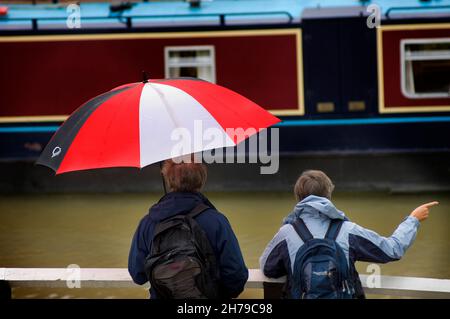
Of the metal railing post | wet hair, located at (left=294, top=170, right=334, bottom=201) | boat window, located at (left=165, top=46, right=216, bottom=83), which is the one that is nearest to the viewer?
wet hair, located at (left=294, top=170, right=334, bottom=201)

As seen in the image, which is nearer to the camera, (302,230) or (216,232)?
(216,232)

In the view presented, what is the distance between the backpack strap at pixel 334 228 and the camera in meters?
3.01

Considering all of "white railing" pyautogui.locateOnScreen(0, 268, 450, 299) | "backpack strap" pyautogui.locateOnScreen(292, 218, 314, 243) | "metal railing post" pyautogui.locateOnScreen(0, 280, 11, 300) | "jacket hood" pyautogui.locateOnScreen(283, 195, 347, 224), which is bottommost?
"metal railing post" pyautogui.locateOnScreen(0, 280, 11, 300)

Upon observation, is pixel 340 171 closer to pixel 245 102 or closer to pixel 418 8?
pixel 418 8

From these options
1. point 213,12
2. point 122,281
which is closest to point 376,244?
point 122,281

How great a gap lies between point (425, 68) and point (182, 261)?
7479mm

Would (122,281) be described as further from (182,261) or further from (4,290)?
(182,261)

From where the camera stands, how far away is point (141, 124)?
3066 mm

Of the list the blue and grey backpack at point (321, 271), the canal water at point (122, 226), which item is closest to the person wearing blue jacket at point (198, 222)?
the blue and grey backpack at point (321, 271)

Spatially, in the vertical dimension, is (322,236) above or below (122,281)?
above

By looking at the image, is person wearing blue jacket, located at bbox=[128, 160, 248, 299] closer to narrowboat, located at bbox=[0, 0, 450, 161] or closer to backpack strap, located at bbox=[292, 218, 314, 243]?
backpack strap, located at bbox=[292, 218, 314, 243]

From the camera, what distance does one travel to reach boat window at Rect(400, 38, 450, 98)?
9.52 m

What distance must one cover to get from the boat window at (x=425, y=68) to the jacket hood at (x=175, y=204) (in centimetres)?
725

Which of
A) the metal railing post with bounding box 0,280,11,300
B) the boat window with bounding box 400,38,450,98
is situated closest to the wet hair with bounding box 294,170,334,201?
the metal railing post with bounding box 0,280,11,300
